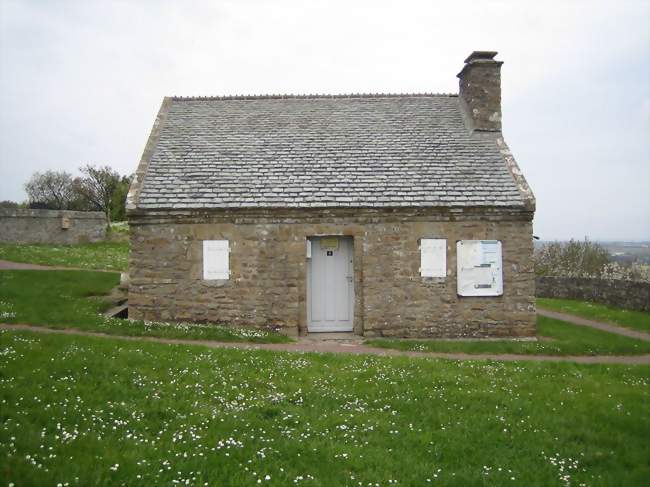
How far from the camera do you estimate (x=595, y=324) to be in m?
16.8

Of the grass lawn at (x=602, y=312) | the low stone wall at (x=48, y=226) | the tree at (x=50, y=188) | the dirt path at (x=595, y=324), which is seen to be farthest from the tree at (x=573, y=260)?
the tree at (x=50, y=188)

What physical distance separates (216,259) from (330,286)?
326 centimetres

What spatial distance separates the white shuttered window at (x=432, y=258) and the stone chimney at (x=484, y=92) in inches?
197

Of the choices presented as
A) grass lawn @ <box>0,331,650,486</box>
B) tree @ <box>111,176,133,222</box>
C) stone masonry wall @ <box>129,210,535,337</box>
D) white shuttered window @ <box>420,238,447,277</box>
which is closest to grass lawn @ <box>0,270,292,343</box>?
stone masonry wall @ <box>129,210,535,337</box>

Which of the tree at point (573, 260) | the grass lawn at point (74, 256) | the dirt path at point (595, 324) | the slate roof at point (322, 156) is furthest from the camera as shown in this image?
the tree at point (573, 260)

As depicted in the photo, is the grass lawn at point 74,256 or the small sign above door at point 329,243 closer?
the small sign above door at point 329,243

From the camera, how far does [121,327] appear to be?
11961 millimetres

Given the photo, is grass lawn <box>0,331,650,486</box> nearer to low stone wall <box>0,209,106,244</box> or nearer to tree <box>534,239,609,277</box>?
tree <box>534,239,609,277</box>

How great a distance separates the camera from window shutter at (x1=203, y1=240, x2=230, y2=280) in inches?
543

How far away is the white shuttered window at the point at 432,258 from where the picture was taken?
544 inches

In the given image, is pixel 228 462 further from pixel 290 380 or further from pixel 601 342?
pixel 601 342

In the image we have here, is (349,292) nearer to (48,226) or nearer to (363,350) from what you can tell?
(363,350)

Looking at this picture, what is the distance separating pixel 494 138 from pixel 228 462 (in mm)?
14015

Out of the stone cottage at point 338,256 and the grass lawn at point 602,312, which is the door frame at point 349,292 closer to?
the stone cottage at point 338,256
